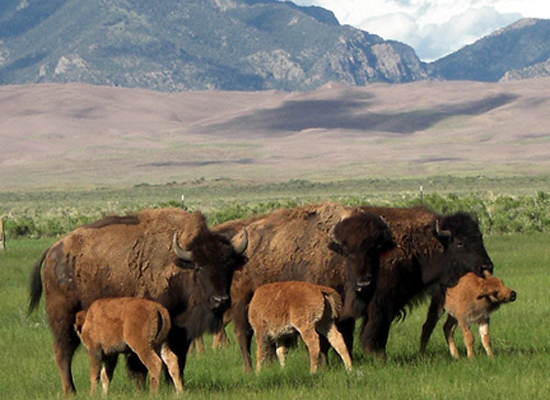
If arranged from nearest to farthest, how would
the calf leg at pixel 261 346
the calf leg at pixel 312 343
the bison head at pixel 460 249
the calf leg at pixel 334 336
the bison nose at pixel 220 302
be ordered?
the bison nose at pixel 220 302 < the calf leg at pixel 312 343 < the calf leg at pixel 334 336 < the calf leg at pixel 261 346 < the bison head at pixel 460 249

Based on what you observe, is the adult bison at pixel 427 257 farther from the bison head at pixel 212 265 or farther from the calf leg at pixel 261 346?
the bison head at pixel 212 265

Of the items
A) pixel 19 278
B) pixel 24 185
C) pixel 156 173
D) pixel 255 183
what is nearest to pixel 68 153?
pixel 156 173

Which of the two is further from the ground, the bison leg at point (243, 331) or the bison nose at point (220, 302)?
the bison nose at point (220, 302)

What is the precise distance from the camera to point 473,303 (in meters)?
13.4

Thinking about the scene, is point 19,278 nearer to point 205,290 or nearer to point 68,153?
point 205,290

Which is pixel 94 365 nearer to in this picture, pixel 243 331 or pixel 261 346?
pixel 261 346

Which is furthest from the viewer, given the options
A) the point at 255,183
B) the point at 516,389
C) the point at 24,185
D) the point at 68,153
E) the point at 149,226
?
the point at 68,153

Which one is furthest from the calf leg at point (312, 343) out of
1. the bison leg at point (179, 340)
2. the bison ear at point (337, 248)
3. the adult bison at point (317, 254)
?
the bison ear at point (337, 248)

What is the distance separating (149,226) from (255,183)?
10980 cm

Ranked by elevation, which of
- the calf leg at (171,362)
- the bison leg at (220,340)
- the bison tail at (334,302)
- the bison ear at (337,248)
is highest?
the bison ear at (337,248)

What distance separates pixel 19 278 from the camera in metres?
26.3

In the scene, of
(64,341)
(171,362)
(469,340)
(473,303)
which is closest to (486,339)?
(469,340)

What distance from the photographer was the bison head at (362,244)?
13141 millimetres

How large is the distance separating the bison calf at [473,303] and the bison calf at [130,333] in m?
3.79
